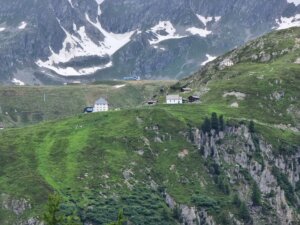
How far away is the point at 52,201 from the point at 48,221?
2.36 meters

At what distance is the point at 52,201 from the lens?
82438mm

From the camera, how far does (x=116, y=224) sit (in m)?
82.7

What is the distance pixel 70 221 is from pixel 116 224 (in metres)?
5.94

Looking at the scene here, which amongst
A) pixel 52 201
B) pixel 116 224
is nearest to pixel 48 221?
pixel 52 201

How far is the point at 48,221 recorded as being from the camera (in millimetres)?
82125

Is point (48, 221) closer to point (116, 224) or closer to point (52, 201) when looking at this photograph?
point (52, 201)

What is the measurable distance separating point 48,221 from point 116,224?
797 centimetres

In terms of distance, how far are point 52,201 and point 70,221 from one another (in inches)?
154

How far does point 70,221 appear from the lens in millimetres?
84562

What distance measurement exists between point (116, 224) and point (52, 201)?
26.3ft
